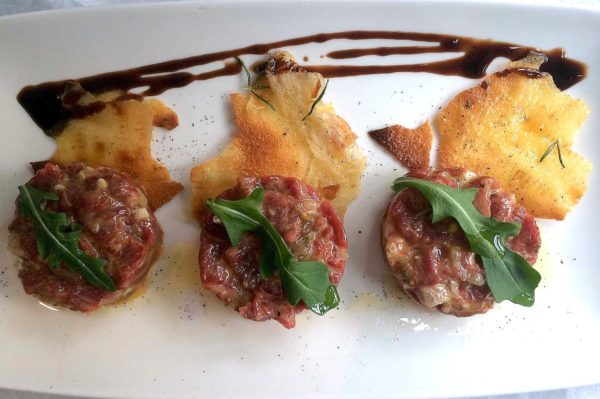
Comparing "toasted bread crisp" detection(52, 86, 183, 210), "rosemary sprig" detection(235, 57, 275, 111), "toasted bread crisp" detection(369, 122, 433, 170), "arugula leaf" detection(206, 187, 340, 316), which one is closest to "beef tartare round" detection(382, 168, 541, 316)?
"toasted bread crisp" detection(369, 122, 433, 170)

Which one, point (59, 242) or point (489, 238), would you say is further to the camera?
point (489, 238)

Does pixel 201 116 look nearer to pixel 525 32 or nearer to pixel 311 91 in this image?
pixel 311 91

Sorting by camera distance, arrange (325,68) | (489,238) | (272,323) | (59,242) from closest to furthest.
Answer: (59,242)
(489,238)
(272,323)
(325,68)

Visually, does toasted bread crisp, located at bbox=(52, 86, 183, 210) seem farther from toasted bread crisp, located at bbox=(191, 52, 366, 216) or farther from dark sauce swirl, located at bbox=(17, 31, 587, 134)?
toasted bread crisp, located at bbox=(191, 52, 366, 216)

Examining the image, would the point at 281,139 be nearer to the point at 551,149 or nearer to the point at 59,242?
the point at 59,242

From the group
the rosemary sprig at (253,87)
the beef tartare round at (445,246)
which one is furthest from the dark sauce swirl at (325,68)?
the beef tartare round at (445,246)

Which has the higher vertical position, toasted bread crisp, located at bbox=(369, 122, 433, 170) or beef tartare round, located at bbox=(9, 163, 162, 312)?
toasted bread crisp, located at bbox=(369, 122, 433, 170)

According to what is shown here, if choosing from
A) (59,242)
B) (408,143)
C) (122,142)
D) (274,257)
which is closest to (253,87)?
(122,142)
